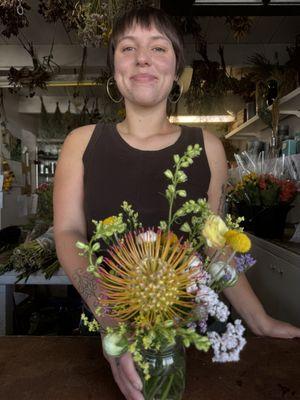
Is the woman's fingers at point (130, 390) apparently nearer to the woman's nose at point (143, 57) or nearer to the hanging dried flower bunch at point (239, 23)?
the woman's nose at point (143, 57)

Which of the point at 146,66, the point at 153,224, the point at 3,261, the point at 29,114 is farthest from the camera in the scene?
the point at 29,114

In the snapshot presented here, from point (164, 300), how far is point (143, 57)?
69 cm

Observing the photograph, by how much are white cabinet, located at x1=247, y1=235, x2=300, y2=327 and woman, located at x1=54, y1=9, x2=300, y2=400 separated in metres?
0.91

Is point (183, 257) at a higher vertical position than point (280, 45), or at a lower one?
lower

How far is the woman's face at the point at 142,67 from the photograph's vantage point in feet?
3.25

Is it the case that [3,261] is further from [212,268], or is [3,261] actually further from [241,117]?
[241,117]

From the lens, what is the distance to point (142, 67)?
38.6 inches

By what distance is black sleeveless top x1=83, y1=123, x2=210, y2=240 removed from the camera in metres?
1.09

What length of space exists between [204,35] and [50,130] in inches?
131

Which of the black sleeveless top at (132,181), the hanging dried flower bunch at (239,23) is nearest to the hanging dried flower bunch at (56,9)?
the hanging dried flower bunch at (239,23)

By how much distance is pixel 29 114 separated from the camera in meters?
7.73

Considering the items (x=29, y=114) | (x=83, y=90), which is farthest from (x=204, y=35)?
(x=29, y=114)

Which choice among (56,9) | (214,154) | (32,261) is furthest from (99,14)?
(214,154)

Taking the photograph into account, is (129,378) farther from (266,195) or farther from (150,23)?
(266,195)
